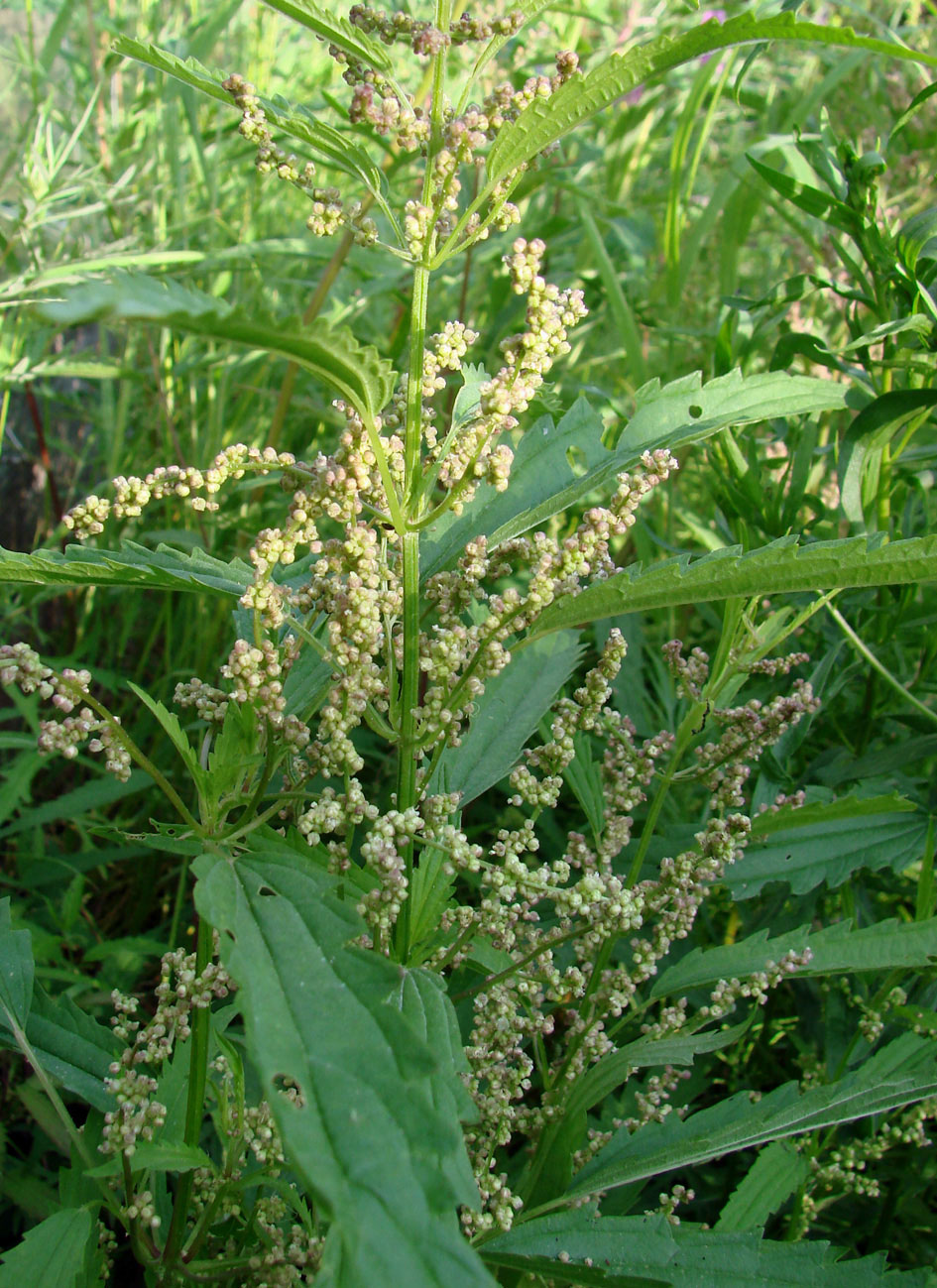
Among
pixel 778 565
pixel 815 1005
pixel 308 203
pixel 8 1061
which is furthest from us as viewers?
pixel 308 203

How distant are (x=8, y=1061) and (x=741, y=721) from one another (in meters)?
1.50

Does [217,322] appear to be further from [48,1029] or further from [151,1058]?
[48,1029]

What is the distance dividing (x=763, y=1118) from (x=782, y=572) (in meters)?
0.72

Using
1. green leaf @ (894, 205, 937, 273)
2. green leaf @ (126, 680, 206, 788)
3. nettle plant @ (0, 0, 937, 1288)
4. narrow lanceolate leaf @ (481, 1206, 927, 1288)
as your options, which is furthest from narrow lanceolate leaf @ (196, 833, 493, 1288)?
green leaf @ (894, 205, 937, 273)

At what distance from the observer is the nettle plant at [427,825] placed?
0.80m

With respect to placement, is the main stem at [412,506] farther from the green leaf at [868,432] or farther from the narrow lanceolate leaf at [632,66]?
the green leaf at [868,432]

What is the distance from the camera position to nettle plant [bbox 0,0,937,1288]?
2.64 feet

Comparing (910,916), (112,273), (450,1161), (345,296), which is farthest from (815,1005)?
(345,296)

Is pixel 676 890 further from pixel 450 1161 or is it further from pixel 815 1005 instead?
pixel 815 1005

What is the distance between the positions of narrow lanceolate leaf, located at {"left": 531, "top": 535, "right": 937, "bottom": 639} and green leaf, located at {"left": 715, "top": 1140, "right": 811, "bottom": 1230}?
0.84 m

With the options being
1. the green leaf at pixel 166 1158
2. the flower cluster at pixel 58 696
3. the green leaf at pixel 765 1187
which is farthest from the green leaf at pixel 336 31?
the green leaf at pixel 765 1187

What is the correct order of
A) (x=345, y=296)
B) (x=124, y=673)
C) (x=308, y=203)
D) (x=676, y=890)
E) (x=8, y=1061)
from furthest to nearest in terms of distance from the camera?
(x=308, y=203) → (x=345, y=296) → (x=124, y=673) → (x=8, y=1061) → (x=676, y=890)

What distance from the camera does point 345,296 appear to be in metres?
2.79

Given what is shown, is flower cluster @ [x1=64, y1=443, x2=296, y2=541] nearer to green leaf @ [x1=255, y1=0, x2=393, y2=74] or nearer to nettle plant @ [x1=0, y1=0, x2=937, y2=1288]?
nettle plant @ [x1=0, y1=0, x2=937, y2=1288]
